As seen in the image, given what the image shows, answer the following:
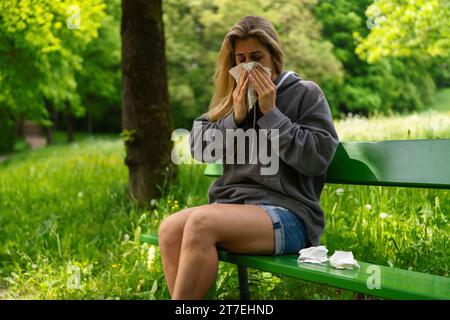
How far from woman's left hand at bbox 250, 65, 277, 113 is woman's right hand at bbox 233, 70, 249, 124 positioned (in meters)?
0.06

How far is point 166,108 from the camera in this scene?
4887mm

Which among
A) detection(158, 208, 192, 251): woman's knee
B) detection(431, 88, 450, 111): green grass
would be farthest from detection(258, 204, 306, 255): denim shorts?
detection(431, 88, 450, 111): green grass

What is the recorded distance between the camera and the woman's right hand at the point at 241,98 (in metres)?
2.52

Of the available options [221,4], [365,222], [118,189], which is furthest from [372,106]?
[365,222]

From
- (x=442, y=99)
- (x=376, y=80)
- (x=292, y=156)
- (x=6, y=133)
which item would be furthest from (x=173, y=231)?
(x=6, y=133)

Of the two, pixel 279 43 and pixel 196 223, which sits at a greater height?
pixel 279 43

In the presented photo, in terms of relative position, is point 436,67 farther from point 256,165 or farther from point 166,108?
point 256,165

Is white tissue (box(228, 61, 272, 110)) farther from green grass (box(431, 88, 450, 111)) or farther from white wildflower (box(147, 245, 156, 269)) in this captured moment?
green grass (box(431, 88, 450, 111))

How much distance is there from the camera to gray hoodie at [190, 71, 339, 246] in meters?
2.39

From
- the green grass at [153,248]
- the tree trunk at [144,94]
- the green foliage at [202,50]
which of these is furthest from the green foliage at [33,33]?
the green foliage at [202,50]

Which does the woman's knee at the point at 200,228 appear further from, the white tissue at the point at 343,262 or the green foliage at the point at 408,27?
the green foliage at the point at 408,27

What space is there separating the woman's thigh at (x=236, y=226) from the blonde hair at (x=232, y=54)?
0.56 meters

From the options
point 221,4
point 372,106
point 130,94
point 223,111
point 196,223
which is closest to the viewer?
point 196,223

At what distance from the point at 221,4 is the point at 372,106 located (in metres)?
6.10
